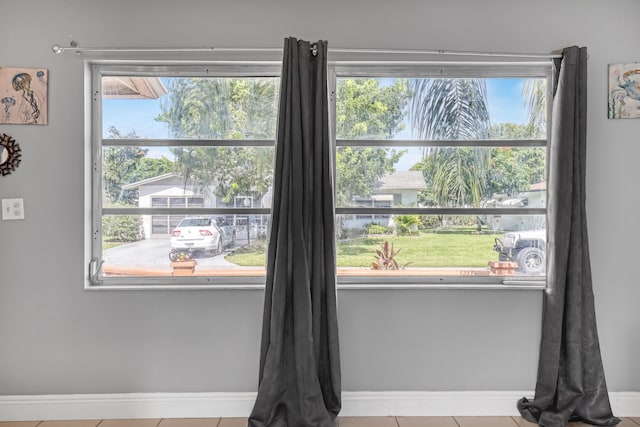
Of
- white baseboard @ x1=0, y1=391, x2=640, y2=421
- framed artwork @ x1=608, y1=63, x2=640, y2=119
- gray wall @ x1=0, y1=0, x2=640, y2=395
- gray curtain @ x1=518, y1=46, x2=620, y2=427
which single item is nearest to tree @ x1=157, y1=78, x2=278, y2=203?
gray wall @ x1=0, y1=0, x2=640, y2=395

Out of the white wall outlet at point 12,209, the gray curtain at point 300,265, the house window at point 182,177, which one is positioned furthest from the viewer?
the house window at point 182,177

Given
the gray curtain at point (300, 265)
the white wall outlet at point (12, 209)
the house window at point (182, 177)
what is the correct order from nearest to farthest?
the gray curtain at point (300, 265) → the white wall outlet at point (12, 209) → the house window at point (182, 177)

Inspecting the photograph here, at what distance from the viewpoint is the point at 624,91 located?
7.19ft

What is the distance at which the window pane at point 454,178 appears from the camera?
227 cm

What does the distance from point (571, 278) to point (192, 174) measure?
2.06 metres

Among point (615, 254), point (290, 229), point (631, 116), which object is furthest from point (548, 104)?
point (290, 229)

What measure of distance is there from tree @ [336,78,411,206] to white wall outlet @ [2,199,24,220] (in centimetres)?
166

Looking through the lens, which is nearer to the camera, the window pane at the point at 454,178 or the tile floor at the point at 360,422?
the tile floor at the point at 360,422

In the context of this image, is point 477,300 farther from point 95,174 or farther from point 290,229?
point 95,174

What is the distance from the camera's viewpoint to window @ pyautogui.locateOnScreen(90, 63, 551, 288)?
2.24m

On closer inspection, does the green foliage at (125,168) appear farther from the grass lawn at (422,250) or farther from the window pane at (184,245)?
the grass lawn at (422,250)

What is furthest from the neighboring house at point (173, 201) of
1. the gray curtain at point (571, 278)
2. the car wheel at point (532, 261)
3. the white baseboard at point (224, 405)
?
the gray curtain at point (571, 278)

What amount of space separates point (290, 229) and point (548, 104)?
1553mm

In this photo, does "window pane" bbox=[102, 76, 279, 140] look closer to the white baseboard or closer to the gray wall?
the gray wall
